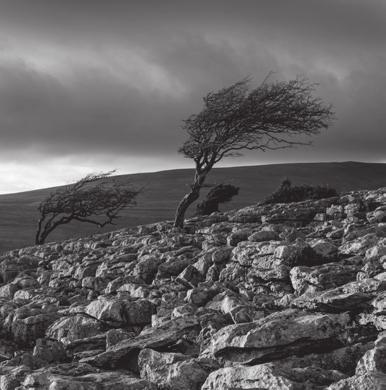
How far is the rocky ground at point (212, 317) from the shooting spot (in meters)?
6.22

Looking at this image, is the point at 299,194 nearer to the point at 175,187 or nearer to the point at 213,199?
the point at 213,199

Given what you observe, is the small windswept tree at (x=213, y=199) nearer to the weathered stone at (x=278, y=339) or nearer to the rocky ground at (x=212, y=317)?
the rocky ground at (x=212, y=317)

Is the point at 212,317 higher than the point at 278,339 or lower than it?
lower

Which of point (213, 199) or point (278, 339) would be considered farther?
point (213, 199)

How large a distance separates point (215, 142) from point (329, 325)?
18659 millimetres

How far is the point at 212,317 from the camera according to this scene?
8211 millimetres

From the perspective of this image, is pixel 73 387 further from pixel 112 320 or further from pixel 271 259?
pixel 271 259

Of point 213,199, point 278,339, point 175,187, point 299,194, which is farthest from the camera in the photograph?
point 175,187

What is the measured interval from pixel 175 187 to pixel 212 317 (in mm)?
89663

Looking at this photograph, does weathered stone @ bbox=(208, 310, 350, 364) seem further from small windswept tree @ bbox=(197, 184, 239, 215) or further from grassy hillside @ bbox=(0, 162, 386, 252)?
grassy hillside @ bbox=(0, 162, 386, 252)

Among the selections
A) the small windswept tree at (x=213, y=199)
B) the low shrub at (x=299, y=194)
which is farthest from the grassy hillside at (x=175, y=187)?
the low shrub at (x=299, y=194)

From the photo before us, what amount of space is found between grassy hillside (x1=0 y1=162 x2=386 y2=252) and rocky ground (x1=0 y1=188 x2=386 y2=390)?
1346 inches

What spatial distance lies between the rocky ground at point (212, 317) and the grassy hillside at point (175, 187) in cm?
3418

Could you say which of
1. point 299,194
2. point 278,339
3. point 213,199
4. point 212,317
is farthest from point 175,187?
point 278,339
